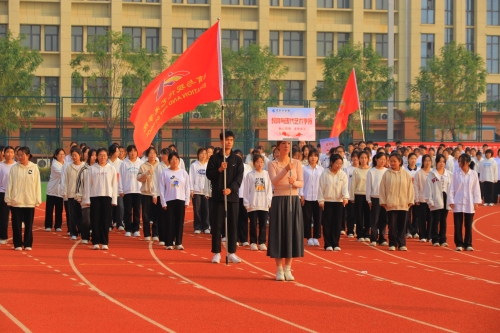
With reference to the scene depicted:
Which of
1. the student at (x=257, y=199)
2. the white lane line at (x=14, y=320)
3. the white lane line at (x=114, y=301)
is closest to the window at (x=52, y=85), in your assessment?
the student at (x=257, y=199)

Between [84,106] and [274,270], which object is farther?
[84,106]

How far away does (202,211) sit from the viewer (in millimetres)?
20062

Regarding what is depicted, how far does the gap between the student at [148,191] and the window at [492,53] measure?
46756 millimetres

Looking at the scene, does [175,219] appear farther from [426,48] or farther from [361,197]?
[426,48]

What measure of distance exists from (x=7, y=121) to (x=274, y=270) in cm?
2557

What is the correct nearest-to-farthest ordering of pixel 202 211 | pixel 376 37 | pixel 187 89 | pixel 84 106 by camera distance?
pixel 187 89 → pixel 202 211 → pixel 84 106 → pixel 376 37

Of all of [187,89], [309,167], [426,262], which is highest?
[187,89]

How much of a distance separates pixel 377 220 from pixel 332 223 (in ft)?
4.63

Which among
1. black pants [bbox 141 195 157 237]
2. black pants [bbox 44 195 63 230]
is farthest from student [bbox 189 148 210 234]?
black pants [bbox 44 195 63 230]

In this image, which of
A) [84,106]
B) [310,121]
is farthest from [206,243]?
[84,106]

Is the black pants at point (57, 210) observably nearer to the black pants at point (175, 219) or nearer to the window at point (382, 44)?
the black pants at point (175, 219)

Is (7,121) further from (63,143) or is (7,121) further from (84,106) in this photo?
(84,106)

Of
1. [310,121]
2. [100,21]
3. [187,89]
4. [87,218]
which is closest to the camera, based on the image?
[310,121]

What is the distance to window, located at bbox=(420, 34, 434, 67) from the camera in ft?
193
